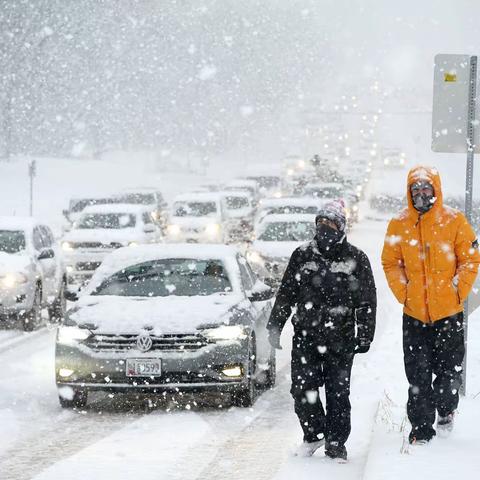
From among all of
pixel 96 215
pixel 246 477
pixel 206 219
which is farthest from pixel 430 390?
pixel 206 219

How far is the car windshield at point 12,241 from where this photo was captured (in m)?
18.7

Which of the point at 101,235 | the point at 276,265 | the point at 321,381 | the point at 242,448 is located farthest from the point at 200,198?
the point at 321,381

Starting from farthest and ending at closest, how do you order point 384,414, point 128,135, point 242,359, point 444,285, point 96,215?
point 128,135 → point 96,215 → point 242,359 → point 384,414 → point 444,285

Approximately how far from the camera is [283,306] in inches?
336

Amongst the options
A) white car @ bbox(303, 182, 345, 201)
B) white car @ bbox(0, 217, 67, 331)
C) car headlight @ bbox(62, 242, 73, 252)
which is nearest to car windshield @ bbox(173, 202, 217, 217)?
white car @ bbox(303, 182, 345, 201)

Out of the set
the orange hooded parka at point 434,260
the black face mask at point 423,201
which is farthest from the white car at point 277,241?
the black face mask at point 423,201

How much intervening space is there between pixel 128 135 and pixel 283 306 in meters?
85.9

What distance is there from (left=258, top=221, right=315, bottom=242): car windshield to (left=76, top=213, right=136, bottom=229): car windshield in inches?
158

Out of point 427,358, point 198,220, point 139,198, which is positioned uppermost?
point 427,358

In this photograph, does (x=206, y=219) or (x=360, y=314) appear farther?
(x=206, y=219)

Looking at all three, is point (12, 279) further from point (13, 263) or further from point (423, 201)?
point (423, 201)

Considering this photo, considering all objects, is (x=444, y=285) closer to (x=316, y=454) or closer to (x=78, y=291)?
(x=316, y=454)

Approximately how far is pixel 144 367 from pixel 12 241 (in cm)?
860

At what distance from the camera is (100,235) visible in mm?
26234
